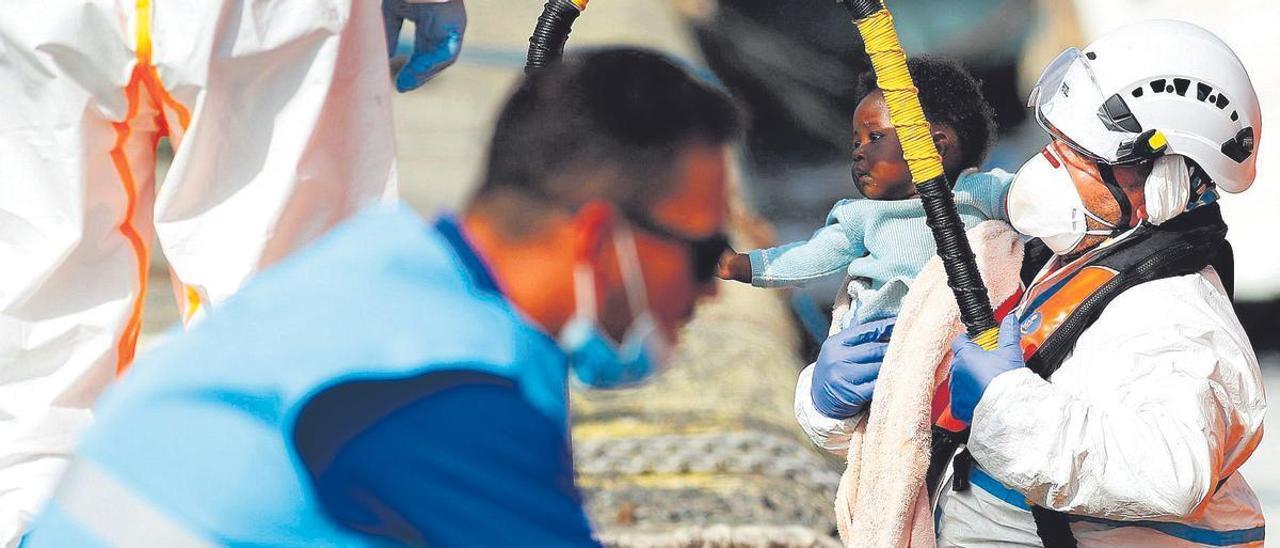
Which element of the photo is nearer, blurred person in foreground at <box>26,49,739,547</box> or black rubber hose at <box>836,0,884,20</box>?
blurred person in foreground at <box>26,49,739,547</box>

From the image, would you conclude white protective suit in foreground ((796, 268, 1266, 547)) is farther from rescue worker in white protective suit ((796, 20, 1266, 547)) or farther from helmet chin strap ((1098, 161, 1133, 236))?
helmet chin strap ((1098, 161, 1133, 236))

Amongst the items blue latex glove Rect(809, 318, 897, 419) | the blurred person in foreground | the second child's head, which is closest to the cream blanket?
blue latex glove Rect(809, 318, 897, 419)

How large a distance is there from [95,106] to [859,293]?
1192 millimetres

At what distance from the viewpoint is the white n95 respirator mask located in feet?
7.07

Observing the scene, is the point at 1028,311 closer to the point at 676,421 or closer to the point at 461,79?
the point at 676,421

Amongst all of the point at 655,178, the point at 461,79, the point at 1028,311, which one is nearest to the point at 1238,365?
the point at 1028,311

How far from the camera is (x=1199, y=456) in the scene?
6.13ft

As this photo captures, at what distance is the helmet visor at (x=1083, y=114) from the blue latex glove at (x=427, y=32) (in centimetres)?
98

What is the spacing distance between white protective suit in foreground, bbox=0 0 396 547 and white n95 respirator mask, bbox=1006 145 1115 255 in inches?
39.9

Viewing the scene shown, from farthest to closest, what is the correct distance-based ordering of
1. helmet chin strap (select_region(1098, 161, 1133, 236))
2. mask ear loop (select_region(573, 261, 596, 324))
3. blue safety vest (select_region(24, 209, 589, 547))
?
helmet chin strap (select_region(1098, 161, 1133, 236)) → mask ear loop (select_region(573, 261, 596, 324)) → blue safety vest (select_region(24, 209, 589, 547))

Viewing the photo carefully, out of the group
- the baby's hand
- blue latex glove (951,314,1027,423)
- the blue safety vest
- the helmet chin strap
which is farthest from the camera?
the baby's hand

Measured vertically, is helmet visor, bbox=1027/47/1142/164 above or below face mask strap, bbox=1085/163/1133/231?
above

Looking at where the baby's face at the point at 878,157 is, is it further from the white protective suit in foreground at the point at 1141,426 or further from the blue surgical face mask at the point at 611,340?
the blue surgical face mask at the point at 611,340

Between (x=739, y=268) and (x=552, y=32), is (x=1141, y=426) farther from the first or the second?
(x=552, y=32)
